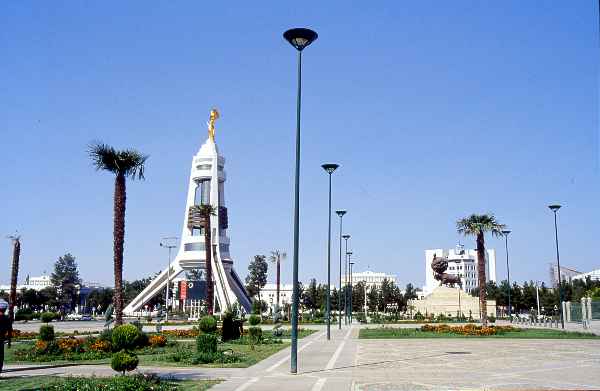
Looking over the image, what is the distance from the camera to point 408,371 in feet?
55.7

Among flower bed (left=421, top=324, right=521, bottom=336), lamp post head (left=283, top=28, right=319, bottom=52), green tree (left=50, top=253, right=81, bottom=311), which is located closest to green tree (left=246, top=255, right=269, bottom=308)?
green tree (left=50, top=253, right=81, bottom=311)

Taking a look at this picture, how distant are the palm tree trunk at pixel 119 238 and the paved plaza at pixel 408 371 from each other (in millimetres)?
7217

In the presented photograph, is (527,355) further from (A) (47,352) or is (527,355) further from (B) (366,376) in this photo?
(A) (47,352)

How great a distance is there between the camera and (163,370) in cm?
1695

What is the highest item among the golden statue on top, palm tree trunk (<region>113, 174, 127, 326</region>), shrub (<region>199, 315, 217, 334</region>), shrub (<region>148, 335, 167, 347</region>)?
the golden statue on top

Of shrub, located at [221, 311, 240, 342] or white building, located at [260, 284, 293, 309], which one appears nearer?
shrub, located at [221, 311, 240, 342]

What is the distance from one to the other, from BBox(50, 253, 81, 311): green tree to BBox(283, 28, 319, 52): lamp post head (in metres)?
121

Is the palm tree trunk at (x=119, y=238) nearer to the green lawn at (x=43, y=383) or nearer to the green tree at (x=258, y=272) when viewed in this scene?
the green lawn at (x=43, y=383)

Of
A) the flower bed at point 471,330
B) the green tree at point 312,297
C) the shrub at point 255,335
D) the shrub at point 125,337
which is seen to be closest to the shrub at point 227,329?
the shrub at point 255,335

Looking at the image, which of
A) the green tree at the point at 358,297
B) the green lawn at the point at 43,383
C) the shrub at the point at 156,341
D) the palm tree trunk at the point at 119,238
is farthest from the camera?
the green tree at the point at 358,297

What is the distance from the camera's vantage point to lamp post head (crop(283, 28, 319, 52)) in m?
17.4

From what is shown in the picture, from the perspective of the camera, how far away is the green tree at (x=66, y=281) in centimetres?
12738

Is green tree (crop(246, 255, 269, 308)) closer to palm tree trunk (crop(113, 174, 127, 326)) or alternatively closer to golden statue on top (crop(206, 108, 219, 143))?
golden statue on top (crop(206, 108, 219, 143))

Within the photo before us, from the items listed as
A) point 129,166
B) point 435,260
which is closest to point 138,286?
point 435,260
